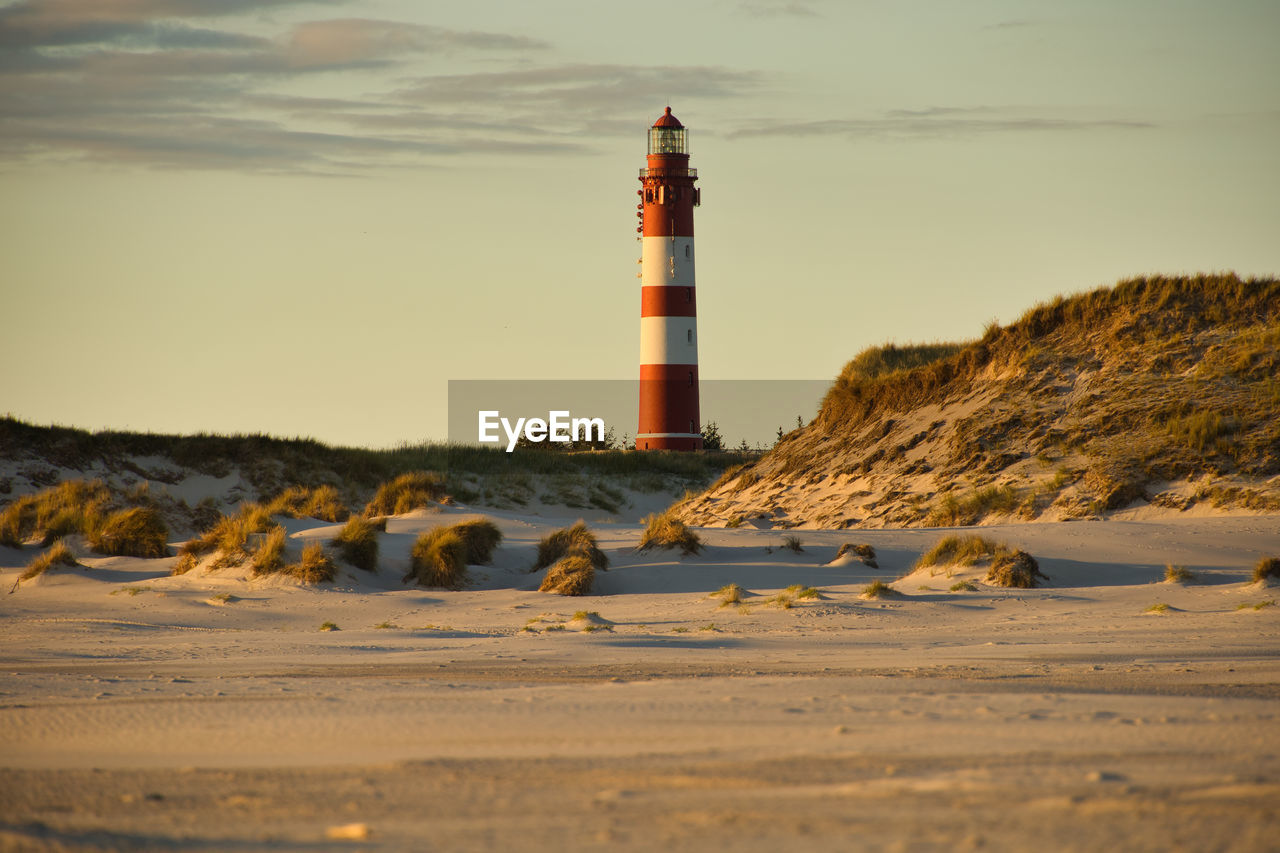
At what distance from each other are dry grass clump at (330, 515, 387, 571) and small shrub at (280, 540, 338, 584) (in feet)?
1.16

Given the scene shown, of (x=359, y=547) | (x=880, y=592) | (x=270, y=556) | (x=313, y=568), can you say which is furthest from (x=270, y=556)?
(x=880, y=592)

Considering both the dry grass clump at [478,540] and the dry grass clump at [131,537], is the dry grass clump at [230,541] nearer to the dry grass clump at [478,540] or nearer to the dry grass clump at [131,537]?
the dry grass clump at [131,537]

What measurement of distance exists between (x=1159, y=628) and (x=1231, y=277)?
45.1ft

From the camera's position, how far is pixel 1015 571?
1393 centimetres

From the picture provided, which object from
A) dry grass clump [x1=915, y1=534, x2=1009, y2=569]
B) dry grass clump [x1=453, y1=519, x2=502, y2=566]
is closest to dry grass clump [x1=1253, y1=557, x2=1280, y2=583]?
dry grass clump [x1=915, y1=534, x2=1009, y2=569]

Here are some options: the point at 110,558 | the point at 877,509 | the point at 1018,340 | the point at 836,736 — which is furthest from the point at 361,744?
the point at 1018,340

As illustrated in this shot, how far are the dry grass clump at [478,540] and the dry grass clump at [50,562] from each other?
4.80 m

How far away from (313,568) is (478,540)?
228cm

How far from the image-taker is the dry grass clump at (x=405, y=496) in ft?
73.9

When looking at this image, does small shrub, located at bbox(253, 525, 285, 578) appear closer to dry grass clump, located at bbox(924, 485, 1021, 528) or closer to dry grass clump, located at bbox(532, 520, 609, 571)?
dry grass clump, located at bbox(532, 520, 609, 571)

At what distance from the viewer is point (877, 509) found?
70.9ft

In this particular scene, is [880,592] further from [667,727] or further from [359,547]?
[667,727]

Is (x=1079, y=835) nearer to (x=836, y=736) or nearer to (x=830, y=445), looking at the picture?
(x=836, y=736)

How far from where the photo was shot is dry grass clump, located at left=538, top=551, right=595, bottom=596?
14.9 meters
